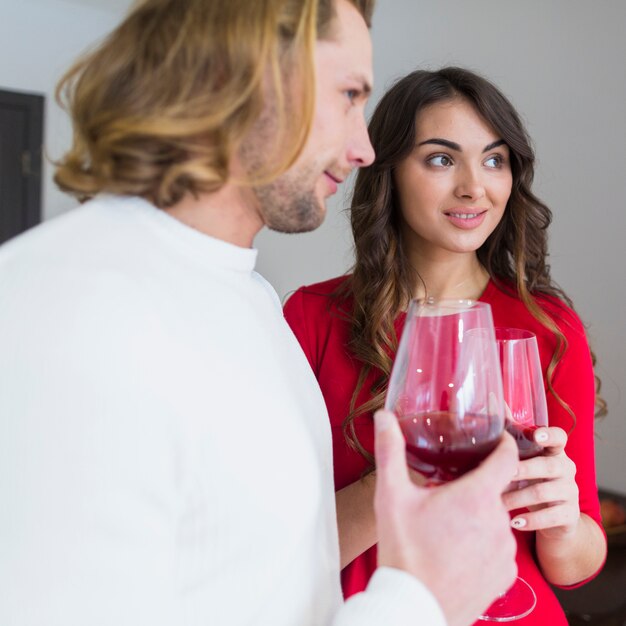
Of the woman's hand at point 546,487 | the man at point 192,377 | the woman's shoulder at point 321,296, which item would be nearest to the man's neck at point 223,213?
the man at point 192,377

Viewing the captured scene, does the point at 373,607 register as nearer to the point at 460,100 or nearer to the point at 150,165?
the point at 150,165

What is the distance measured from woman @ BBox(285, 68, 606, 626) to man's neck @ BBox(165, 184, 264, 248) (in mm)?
592

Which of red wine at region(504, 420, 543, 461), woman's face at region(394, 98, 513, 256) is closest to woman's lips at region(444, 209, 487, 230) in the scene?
woman's face at region(394, 98, 513, 256)

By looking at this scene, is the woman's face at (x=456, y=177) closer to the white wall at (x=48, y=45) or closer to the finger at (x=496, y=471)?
the finger at (x=496, y=471)

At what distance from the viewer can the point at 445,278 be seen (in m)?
1.62

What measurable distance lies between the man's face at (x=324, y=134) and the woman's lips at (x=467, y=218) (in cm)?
67

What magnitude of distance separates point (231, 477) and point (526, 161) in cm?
114

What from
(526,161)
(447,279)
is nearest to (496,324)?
(447,279)

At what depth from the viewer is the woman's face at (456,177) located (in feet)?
5.01

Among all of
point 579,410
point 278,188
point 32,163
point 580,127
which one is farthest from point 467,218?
point 32,163

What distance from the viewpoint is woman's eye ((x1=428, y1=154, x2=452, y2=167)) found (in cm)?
156

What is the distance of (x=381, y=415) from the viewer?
717 mm

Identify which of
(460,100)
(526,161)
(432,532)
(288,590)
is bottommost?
(288,590)

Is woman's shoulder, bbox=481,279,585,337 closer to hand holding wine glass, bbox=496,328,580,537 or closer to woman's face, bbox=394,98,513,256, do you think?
woman's face, bbox=394,98,513,256
